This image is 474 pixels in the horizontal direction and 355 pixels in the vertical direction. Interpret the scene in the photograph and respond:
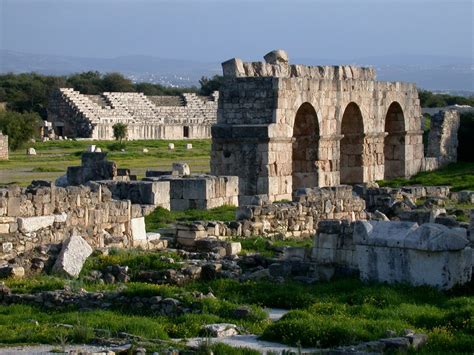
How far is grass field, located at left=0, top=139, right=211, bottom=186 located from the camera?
37125 mm

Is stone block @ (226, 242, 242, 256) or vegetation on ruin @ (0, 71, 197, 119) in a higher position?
vegetation on ruin @ (0, 71, 197, 119)

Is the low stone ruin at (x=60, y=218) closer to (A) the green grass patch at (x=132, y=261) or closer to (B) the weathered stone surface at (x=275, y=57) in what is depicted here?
(A) the green grass patch at (x=132, y=261)

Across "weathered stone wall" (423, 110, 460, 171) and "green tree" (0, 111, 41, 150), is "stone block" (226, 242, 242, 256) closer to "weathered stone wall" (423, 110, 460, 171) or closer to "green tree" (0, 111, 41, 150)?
"weathered stone wall" (423, 110, 460, 171)

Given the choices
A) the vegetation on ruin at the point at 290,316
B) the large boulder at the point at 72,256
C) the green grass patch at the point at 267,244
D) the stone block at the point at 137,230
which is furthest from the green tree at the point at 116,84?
the vegetation on ruin at the point at 290,316

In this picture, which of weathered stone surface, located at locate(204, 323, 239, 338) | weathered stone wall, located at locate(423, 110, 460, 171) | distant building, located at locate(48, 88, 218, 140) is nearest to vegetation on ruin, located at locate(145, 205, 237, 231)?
weathered stone surface, located at locate(204, 323, 239, 338)

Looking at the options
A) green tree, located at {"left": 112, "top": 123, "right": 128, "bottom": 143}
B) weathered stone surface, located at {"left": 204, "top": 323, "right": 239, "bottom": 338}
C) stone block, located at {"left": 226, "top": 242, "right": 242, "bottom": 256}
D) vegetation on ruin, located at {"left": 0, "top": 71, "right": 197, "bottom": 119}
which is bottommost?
weathered stone surface, located at {"left": 204, "top": 323, "right": 239, "bottom": 338}

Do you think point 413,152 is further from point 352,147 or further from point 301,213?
point 301,213

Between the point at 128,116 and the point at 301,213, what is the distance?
5392 centimetres

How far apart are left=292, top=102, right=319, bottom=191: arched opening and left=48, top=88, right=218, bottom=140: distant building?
4023cm

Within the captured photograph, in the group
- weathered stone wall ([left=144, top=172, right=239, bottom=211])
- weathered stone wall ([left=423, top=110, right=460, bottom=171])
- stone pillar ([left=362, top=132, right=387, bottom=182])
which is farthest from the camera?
weathered stone wall ([left=423, top=110, right=460, bottom=171])

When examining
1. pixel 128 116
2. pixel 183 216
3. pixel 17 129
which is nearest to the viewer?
pixel 183 216

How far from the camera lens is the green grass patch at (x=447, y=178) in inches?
1243

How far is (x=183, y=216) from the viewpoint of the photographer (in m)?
21.6

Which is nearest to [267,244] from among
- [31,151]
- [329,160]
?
[329,160]
